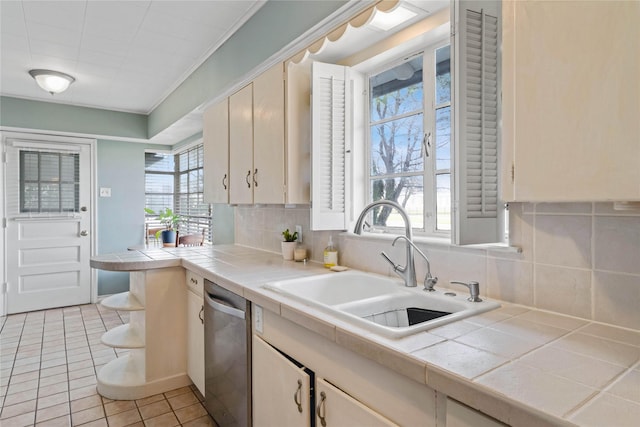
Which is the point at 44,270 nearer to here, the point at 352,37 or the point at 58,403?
the point at 58,403

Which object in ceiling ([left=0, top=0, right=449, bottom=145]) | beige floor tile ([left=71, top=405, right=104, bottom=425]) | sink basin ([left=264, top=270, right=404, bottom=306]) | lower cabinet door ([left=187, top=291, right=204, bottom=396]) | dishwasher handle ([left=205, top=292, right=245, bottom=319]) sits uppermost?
ceiling ([left=0, top=0, right=449, bottom=145])

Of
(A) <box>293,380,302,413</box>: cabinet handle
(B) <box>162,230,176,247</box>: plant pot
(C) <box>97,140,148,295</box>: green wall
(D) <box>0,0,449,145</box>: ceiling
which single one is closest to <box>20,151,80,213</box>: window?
(C) <box>97,140,148,295</box>: green wall

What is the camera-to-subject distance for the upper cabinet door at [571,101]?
0.74m

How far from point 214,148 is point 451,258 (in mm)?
2066

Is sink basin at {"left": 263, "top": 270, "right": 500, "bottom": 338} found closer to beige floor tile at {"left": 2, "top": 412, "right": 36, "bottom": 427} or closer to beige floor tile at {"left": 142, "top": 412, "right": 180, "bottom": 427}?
beige floor tile at {"left": 142, "top": 412, "right": 180, "bottom": 427}

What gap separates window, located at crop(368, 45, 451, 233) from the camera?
171 cm

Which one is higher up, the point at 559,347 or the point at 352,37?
the point at 352,37

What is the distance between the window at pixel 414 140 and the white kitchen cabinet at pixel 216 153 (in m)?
1.16

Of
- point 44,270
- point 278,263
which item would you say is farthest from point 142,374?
point 44,270

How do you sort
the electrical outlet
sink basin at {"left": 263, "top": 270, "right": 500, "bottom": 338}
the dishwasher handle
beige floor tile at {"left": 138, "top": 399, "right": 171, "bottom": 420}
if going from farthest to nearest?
beige floor tile at {"left": 138, "top": 399, "right": 171, "bottom": 420}, the dishwasher handle, the electrical outlet, sink basin at {"left": 263, "top": 270, "right": 500, "bottom": 338}

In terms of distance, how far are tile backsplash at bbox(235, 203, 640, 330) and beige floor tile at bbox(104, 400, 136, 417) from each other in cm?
194

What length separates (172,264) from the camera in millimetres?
2348

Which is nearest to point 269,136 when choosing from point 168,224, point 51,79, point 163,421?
point 163,421

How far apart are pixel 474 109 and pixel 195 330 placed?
6.48 feet
